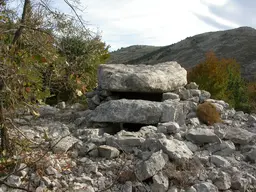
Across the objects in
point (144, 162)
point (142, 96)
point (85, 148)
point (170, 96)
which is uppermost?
point (170, 96)

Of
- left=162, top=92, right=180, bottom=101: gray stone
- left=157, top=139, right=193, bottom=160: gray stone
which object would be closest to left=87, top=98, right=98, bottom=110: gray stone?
left=162, top=92, right=180, bottom=101: gray stone

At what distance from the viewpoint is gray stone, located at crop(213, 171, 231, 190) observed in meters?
4.72

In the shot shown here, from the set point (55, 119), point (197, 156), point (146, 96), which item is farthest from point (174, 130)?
point (55, 119)

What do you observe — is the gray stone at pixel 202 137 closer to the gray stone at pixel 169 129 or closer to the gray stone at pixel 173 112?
the gray stone at pixel 169 129

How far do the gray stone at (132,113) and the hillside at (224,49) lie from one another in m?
27.1

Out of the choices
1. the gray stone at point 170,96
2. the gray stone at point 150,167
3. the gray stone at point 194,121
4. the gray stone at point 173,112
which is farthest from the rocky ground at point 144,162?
the gray stone at point 170,96

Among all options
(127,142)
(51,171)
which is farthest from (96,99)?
(51,171)

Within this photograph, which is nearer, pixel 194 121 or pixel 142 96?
pixel 194 121

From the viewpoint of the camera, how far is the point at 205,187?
14.9ft

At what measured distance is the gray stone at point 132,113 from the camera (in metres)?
7.32

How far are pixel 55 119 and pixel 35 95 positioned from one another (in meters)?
4.93

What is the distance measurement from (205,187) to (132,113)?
10.3ft

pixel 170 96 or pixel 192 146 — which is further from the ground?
pixel 170 96

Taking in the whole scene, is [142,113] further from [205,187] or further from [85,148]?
[205,187]
